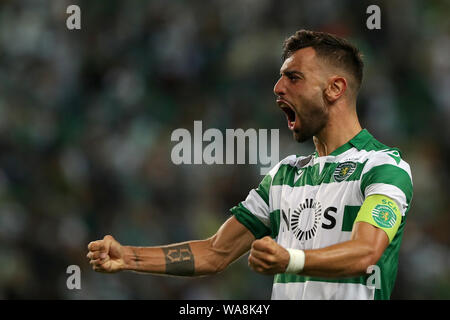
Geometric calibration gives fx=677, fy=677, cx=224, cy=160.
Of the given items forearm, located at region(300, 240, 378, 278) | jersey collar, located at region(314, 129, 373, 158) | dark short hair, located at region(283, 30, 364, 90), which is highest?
dark short hair, located at region(283, 30, 364, 90)

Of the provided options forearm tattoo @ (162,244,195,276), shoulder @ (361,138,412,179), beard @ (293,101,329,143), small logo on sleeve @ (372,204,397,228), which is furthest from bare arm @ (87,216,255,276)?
small logo on sleeve @ (372,204,397,228)

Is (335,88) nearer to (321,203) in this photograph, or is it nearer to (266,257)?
(321,203)

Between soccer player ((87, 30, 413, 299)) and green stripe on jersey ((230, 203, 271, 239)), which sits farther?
A: green stripe on jersey ((230, 203, 271, 239))

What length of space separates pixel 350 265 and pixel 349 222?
16.8 inches

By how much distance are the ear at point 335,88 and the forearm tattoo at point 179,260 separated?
38.8 inches

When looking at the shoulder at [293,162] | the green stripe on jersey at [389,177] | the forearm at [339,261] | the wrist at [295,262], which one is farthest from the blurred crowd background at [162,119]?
the wrist at [295,262]

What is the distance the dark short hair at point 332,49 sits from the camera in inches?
126

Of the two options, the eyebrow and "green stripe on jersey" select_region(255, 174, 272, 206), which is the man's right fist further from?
the eyebrow

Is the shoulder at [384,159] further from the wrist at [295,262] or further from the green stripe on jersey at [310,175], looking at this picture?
the wrist at [295,262]

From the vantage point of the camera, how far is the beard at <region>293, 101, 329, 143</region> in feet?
10.4

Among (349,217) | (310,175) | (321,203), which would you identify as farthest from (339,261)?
(310,175)

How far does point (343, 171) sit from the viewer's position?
2980mm

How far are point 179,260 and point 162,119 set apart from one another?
3.67 metres

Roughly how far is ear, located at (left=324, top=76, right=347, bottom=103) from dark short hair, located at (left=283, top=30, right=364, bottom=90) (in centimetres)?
7
